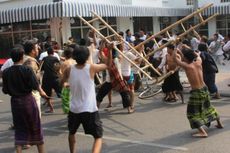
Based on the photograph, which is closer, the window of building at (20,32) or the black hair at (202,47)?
the black hair at (202,47)

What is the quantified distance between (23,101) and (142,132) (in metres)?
2.52

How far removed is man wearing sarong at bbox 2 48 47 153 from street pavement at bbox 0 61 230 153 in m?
0.90

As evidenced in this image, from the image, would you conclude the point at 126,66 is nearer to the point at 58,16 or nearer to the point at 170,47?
the point at 170,47

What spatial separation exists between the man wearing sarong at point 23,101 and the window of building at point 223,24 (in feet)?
90.9

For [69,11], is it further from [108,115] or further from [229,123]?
[229,123]

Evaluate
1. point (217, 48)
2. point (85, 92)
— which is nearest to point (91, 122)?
point (85, 92)

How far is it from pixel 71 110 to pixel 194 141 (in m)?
2.19

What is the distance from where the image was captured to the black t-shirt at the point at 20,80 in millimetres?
5766

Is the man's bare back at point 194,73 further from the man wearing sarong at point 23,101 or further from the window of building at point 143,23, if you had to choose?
the window of building at point 143,23

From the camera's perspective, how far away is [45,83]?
10078 millimetres

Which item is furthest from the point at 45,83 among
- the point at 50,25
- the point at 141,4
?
the point at 141,4

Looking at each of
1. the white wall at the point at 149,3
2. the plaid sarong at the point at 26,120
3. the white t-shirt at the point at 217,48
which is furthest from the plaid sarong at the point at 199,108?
the white wall at the point at 149,3

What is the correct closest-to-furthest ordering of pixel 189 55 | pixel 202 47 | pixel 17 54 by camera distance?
pixel 17 54
pixel 189 55
pixel 202 47

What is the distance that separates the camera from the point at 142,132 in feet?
24.9
